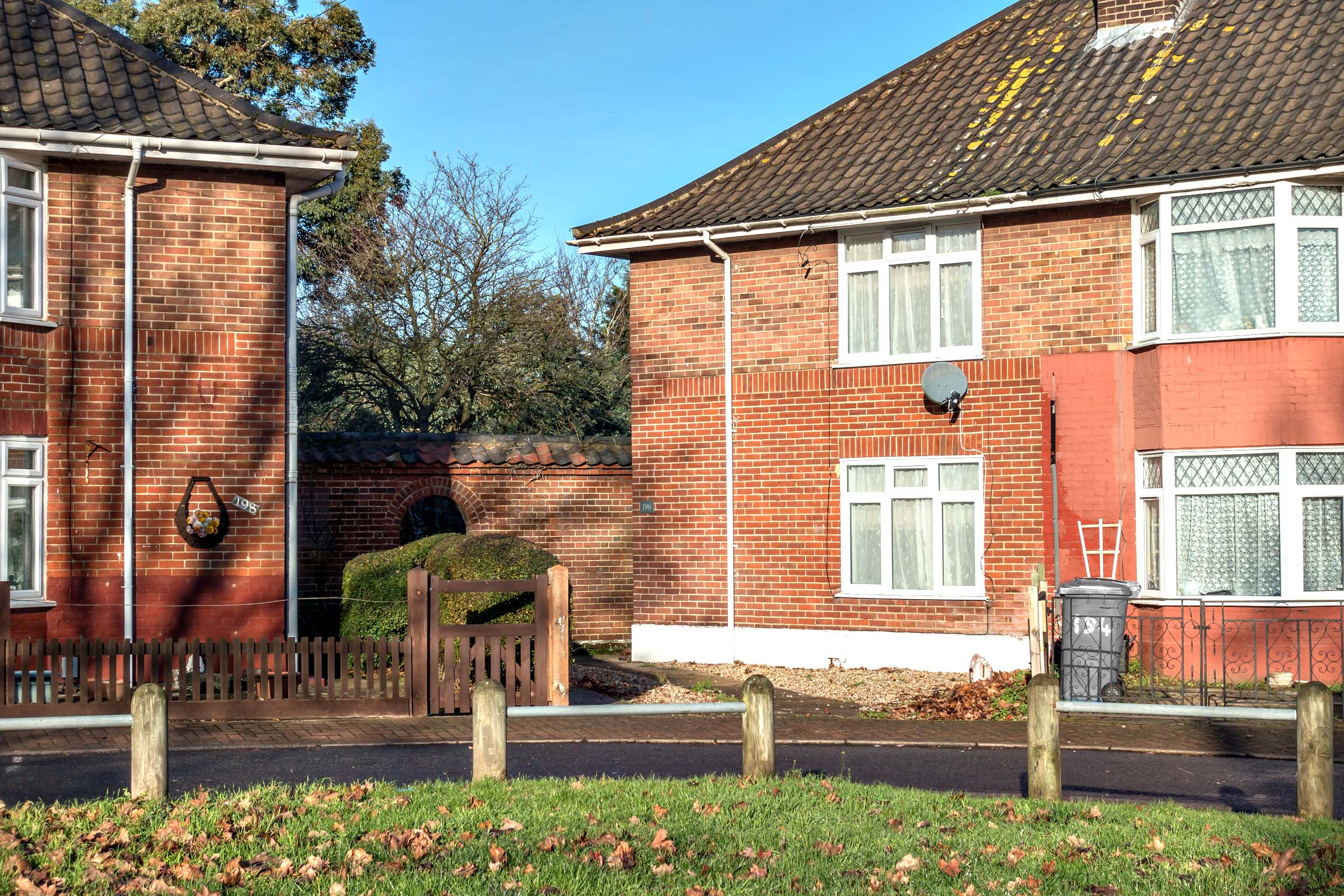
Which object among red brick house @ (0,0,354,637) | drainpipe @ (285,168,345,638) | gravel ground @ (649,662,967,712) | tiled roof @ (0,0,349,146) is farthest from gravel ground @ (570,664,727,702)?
tiled roof @ (0,0,349,146)

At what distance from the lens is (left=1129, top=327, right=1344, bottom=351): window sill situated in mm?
15648

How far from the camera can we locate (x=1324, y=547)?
51.7 ft

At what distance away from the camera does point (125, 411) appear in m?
15.6

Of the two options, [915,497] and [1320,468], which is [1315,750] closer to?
[1320,468]

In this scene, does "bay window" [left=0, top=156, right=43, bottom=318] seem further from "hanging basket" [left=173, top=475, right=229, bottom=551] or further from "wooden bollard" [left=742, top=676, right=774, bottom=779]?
"wooden bollard" [left=742, top=676, right=774, bottom=779]

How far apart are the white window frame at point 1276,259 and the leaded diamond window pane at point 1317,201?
0.05 m

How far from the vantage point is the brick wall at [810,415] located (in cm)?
1728

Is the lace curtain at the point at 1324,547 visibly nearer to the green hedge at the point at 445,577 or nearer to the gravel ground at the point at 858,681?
the gravel ground at the point at 858,681

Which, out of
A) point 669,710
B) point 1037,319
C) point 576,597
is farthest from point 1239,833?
point 576,597

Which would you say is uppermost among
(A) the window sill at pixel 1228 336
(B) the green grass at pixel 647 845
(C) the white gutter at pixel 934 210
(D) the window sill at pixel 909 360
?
(C) the white gutter at pixel 934 210

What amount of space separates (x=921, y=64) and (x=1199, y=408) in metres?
7.27

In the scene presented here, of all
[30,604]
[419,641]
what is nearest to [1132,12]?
[419,641]

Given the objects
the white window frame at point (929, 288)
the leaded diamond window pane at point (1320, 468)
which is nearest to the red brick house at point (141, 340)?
the white window frame at point (929, 288)

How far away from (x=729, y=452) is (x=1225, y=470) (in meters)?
6.13
